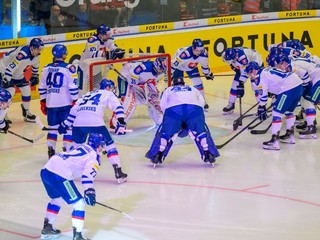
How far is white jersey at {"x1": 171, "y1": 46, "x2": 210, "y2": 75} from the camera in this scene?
39.1 feet

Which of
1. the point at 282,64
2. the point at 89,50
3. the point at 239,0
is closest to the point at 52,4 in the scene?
the point at 89,50

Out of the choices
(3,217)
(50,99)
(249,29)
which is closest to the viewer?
(3,217)

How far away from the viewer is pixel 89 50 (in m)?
11.8

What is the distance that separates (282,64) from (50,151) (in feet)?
8.81

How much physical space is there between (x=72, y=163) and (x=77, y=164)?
4 centimetres

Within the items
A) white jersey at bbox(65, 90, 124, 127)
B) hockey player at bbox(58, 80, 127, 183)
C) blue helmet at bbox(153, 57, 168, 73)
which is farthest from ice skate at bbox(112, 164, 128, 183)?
blue helmet at bbox(153, 57, 168, 73)

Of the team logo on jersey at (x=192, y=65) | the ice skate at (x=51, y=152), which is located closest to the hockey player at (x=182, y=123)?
the ice skate at (x=51, y=152)

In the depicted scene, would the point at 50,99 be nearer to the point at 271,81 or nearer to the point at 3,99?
the point at 3,99

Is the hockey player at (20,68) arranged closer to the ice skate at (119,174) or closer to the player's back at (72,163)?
the ice skate at (119,174)

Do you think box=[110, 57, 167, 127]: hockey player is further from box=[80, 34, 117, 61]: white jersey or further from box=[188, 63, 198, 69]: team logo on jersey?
box=[188, 63, 198, 69]: team logo on jersey

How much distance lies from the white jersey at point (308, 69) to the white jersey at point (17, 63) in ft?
10.4

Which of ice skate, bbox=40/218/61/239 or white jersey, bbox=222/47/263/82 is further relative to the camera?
white jersey, bbox=222/47/263/82

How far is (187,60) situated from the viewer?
11984mm

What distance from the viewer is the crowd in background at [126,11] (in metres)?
13.3
